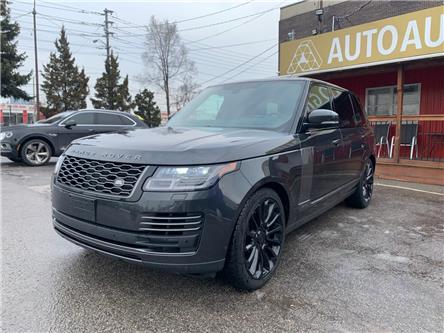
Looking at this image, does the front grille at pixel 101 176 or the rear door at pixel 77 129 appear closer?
the front grille at pixel 101 176

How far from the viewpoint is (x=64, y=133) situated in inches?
371

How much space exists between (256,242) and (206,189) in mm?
744

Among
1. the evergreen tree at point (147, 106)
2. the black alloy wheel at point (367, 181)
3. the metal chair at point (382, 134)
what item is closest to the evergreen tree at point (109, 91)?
the evergreen tree at point (147, 106)

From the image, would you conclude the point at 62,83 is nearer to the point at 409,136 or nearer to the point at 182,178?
the point at 409,136

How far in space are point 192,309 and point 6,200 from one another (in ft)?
14.5

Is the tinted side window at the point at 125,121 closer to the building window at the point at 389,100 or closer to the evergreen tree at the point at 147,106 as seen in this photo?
the building window at the point at 389,100

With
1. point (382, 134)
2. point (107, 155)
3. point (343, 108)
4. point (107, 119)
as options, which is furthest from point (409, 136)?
point (107, 155)

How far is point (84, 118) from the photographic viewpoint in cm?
970

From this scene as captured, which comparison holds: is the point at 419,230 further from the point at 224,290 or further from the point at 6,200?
the point at 6,200

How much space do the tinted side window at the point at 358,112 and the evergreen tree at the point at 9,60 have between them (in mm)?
27555

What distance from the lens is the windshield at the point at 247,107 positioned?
3.31 meters

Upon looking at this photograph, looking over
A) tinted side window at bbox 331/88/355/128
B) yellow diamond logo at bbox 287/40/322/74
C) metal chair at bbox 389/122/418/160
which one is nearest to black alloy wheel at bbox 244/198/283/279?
tinted side window at bbox 331/88/355/128

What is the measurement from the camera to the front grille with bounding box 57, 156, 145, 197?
2.25m

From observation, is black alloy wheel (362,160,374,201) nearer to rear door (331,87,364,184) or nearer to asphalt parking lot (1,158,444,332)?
rear door (331,87,364,184)
